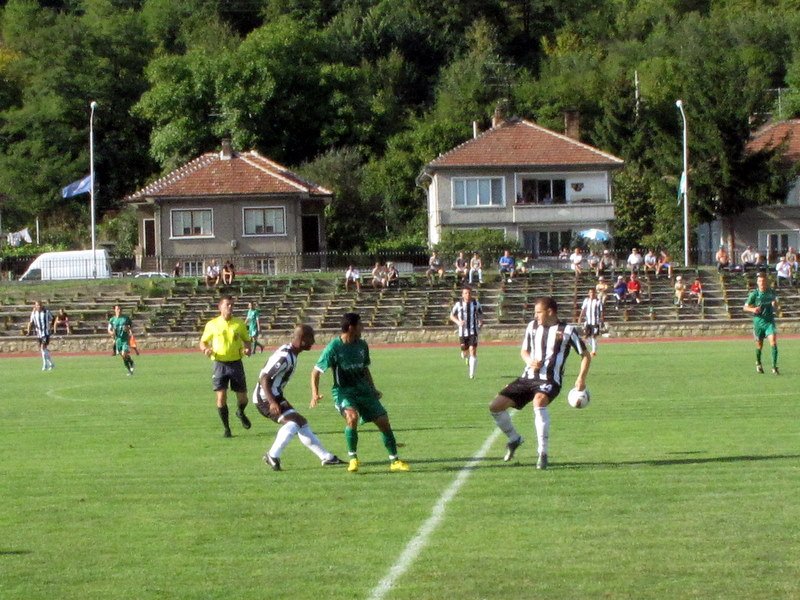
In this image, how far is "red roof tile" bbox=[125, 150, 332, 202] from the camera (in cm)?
6781

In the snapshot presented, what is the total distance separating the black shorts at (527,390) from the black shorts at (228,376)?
503 centimetres

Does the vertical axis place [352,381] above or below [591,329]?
above

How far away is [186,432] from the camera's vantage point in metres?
17.7

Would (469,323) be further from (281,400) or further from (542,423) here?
(542,423)

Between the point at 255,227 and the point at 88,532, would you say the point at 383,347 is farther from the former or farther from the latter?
the point at 88,532

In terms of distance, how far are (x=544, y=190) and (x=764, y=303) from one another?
147 ft

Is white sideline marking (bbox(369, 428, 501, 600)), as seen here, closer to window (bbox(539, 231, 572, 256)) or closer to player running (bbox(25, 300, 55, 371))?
player running (bbox(25, 300, 55, 371))

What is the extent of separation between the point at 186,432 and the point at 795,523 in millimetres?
9481

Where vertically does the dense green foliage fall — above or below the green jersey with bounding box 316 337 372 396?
above

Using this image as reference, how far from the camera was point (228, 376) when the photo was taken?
17.2 m

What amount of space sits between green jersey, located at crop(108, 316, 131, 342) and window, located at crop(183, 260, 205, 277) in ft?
105

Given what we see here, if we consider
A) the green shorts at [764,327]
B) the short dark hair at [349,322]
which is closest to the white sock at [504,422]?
the short dark hair at [349,322]

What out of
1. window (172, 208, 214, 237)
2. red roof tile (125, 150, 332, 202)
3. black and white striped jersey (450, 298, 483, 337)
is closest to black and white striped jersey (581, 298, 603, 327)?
black and white striped jersey (450, 298, 483, 337)

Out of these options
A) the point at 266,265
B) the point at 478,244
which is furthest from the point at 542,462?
the point at 266,265
